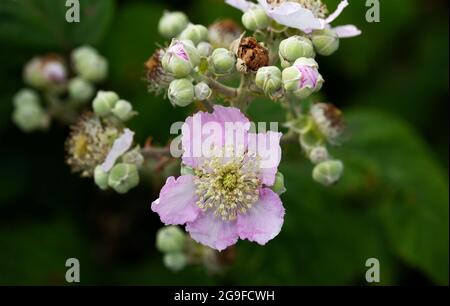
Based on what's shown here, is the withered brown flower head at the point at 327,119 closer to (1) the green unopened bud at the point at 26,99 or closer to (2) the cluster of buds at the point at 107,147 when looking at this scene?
(2) the cluster of buds at the point at 107,147

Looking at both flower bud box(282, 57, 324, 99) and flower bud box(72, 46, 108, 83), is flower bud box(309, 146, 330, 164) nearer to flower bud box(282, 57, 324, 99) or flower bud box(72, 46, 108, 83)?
flower bud box(282, 57, 324, 99)

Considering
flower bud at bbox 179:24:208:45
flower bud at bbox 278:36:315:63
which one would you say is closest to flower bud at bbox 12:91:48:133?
flower bud at bbox 179:24:208:45

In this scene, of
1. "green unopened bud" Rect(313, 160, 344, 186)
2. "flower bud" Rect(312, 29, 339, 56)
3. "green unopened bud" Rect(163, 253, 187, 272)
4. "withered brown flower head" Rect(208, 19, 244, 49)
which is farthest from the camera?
"green unopened bud" Rect(163, 253, 187, 272)

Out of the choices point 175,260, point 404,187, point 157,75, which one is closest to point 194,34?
point 157,75

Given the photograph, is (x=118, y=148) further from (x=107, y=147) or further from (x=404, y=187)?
(x=404, y=187)

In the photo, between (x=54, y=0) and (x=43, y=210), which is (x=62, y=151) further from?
(x=54, y=0)

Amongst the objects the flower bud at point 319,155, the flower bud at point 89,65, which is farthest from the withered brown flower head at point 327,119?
the flower bud at point 89,65
